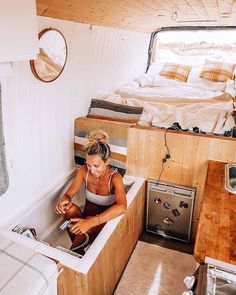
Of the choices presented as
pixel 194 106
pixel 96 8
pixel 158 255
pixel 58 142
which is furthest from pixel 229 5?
pixel 158 255

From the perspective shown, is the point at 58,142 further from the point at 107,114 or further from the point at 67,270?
the point at 67,270

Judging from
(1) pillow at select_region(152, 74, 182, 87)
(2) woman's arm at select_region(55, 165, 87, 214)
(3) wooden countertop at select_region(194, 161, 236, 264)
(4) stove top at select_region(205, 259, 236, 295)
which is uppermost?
(1) pillow at select_region(152, 74, 182, 87)

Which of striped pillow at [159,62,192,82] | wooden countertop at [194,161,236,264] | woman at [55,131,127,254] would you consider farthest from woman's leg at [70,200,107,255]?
striped pillow at [159,62,192,82]

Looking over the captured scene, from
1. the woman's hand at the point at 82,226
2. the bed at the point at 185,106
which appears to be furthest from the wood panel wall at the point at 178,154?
the woman's hand at the point at 82,226

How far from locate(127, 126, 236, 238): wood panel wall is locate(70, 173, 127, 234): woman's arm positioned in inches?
20.1

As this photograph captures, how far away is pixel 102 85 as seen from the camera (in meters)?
2.99

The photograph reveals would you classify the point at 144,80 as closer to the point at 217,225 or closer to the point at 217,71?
the point at 217,71

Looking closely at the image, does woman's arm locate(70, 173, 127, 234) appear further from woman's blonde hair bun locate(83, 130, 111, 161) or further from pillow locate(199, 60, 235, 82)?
pillow locate(199, 60, 235, 82)

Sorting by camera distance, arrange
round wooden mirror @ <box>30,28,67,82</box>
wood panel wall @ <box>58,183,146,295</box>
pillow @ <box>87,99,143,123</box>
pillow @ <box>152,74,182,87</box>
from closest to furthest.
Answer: wood panel wall @ <box>58,183,146,295</box> → round wooden mirror @ <box>30,28,67,82</box> → pillow @ <box>87,99,143,123</box> → pillow @ <box>152,74,182,87</box>

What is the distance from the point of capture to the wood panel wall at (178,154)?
2035 millimetres

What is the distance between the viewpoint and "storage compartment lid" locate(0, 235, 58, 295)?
1.11m

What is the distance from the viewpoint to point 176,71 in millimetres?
4270

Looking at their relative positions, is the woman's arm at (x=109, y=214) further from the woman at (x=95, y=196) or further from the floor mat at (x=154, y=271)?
the floor mat at (x=154, y=271)

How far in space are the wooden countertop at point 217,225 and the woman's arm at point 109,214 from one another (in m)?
0.54
